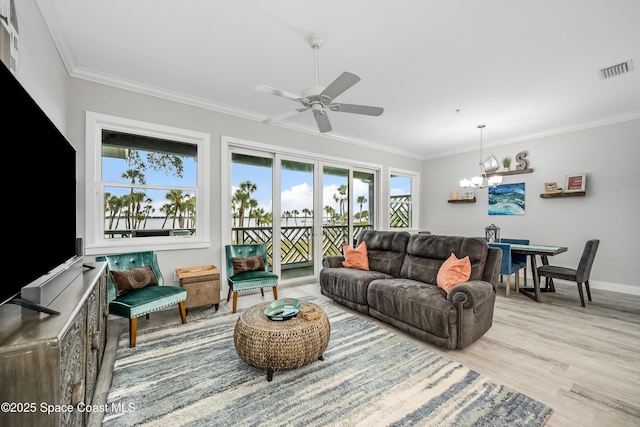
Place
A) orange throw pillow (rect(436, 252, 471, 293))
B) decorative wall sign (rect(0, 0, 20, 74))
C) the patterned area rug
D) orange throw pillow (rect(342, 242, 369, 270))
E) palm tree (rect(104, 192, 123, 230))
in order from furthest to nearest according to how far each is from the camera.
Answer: orange throw pillow (rect(342, 242, 369, 270)) < palm tree (rect(104, 192, 123, 230)) < orange throw pillow (rect(436, 252, 471, 293)) < the patterned area rug < decorative wall sign (rect(0, 0, 20, 74))

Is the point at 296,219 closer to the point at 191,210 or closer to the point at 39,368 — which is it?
the point at 191,210

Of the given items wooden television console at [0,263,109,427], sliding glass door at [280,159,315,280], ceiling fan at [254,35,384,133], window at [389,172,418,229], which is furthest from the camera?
window at [389,172,418,229]

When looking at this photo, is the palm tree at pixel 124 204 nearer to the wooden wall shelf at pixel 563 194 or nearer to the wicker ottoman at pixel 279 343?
the wicker ottoman at pixel 279 343

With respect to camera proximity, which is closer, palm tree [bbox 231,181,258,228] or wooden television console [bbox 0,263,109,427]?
wooden television console [bbox 0,263,109,427]

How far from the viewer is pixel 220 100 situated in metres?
3.60

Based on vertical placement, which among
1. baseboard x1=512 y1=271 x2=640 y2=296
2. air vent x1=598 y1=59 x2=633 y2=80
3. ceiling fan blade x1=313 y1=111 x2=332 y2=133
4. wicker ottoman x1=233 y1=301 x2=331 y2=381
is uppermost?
air vent x1=598 y1=59 x2=633 y2=80

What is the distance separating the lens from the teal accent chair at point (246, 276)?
3.24m

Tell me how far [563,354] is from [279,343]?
7.91ft

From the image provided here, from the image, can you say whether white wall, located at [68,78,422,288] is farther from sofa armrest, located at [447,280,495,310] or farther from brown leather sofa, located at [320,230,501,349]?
sofa armrest, located at [447,280,495,310]

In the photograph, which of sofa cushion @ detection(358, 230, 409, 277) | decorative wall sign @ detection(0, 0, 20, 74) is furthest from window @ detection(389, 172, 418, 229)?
decorative wall sign @ detection(0, 0, 20, 74)

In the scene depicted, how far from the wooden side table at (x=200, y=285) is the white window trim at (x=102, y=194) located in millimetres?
428

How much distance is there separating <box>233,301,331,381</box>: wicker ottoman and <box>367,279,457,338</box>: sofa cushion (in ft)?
3.24

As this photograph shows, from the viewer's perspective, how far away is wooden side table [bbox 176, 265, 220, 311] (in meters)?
3.08

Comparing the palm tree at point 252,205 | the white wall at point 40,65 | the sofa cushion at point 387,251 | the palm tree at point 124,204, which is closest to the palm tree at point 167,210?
the palm tree at point 124,204
